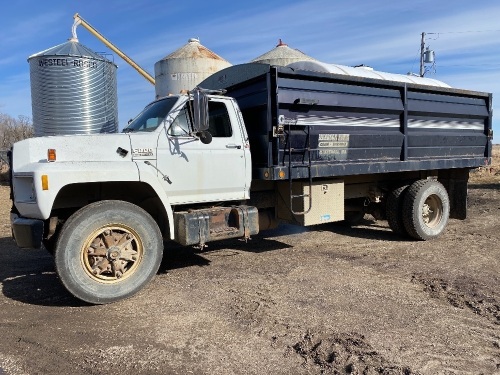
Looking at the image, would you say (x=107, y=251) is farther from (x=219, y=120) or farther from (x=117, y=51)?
(x=117, y=51)

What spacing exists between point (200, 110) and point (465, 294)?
3623 mm

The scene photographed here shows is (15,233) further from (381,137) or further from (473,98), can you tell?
(473,98)

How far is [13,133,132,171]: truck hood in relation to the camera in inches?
186

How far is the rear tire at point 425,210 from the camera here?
24.7 feet

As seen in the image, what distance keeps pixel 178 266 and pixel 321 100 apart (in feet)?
10.3

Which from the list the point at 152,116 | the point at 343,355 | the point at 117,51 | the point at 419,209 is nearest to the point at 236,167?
the point at 152,116

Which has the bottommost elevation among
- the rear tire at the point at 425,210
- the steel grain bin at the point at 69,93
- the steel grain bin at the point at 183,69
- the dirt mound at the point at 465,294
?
the dirt mound at the point at 465,294

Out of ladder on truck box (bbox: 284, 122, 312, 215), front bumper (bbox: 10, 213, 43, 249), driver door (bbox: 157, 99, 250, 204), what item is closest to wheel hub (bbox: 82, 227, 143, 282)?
front bumper (bbox: 10, 213, 43, 249)

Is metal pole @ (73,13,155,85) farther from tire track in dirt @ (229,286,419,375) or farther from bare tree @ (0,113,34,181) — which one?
tire track in dirt @ (229,286,419,375)

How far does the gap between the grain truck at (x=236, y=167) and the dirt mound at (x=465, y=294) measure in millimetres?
1923

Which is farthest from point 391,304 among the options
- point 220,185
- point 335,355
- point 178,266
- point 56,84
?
point 56,84

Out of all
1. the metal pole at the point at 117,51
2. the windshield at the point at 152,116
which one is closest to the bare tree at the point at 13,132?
the metal pole at the point at 117,51

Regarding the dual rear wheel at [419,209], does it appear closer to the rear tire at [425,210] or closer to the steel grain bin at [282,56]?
the rear tire at [425,210]

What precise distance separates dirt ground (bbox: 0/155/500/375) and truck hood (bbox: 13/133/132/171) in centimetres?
156
